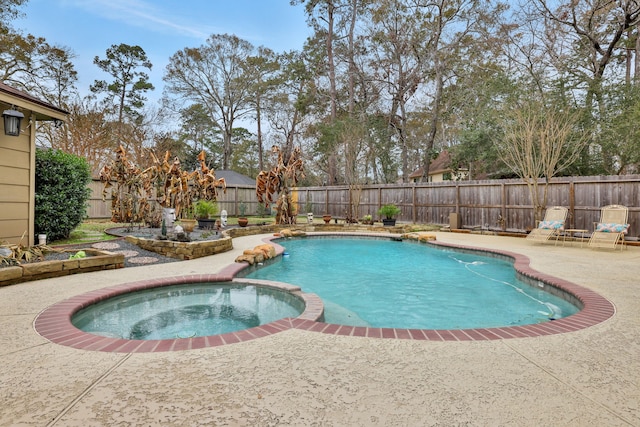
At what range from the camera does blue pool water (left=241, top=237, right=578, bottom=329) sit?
4277 mm

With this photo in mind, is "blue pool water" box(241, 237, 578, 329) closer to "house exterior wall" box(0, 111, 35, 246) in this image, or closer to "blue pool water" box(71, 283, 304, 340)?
"blue pool water" box(71, 283, 304, 340)

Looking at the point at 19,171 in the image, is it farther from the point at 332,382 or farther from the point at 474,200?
the point at 474,200

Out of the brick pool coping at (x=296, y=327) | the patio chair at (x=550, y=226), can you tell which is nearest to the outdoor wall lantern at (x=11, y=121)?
the brick pool coping at (x=296, y=327)

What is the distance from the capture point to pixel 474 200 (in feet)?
42.9

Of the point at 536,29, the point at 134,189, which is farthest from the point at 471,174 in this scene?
the point at 134,189

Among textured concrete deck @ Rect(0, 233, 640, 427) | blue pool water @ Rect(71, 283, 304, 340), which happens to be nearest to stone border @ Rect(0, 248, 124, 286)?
blue pool water @ Rect(71, 283, 304, 340)

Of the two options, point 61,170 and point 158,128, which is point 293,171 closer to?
point 61,170

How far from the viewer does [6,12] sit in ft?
54.9

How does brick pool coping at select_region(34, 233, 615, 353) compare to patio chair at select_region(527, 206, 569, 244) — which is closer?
brick pool coping at select_region(34, 233, 615, 353)

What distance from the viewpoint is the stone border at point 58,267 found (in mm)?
4734

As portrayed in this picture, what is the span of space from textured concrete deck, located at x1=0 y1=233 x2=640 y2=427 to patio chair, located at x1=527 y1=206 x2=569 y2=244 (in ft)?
22.8

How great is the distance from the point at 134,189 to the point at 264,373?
9978 millimetres

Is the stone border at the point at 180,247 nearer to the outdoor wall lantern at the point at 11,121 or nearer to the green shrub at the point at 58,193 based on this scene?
the green shrub at the point at 58,193

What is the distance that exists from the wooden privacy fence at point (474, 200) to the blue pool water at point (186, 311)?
381 inches
